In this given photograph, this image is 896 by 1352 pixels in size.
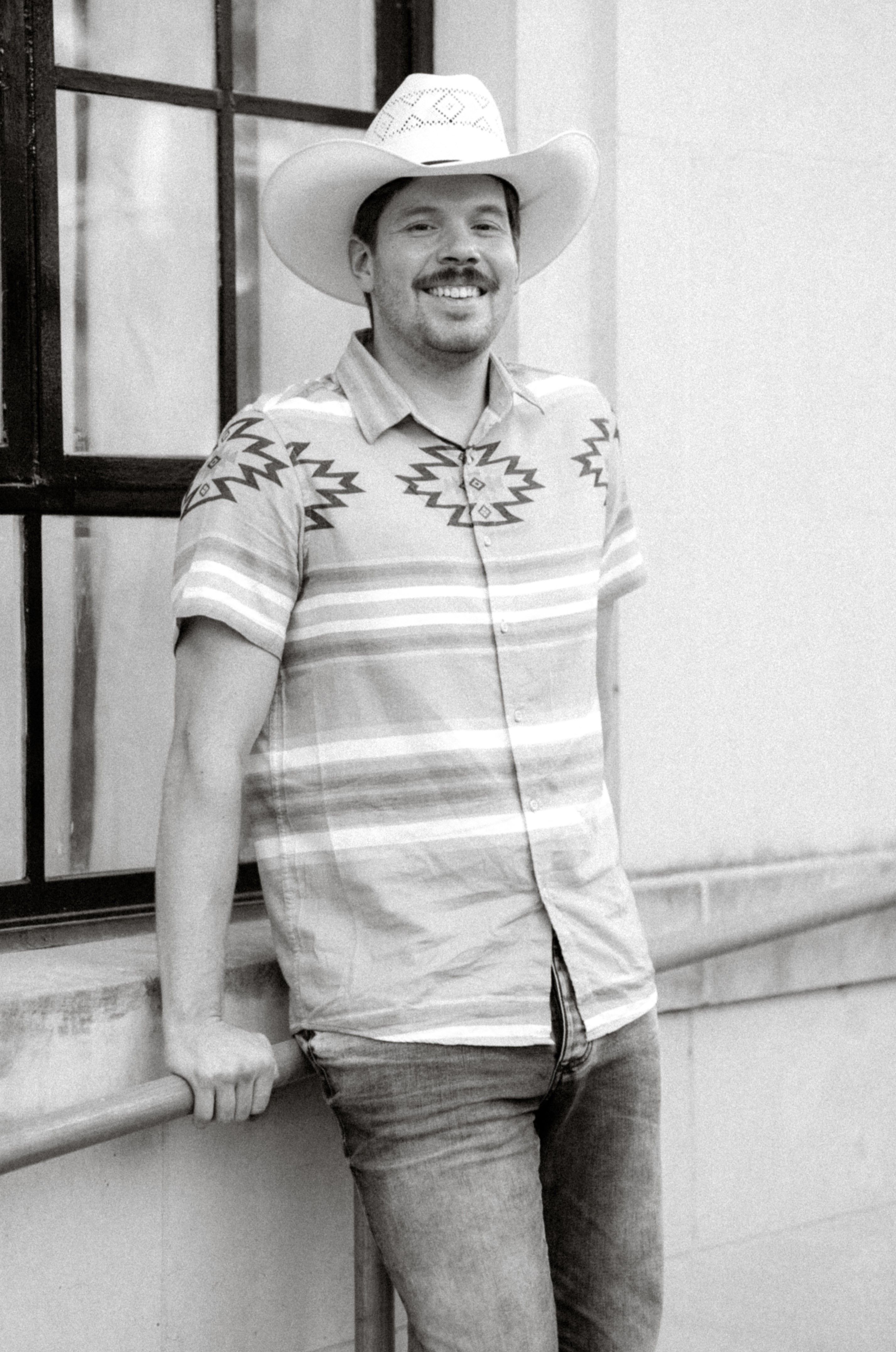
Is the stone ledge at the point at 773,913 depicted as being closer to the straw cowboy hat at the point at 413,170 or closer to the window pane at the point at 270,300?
the window pane at the point at 270,300

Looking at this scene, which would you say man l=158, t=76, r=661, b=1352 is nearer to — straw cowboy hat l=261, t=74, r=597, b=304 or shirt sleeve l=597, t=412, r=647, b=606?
straw cowboy hat l=261, t=74, r=597, b=304

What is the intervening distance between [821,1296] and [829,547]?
4.72 feet

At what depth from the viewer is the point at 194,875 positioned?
2.35 meters

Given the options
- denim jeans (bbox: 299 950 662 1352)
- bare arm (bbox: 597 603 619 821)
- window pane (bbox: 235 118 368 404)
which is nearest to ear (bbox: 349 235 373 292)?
window pane (bbox: 235 118 368 404)

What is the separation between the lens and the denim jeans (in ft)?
7.72

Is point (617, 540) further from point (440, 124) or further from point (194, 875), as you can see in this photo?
point (194, 875)

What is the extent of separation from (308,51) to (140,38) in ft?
1.05

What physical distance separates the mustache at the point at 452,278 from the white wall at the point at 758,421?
0.84 metres

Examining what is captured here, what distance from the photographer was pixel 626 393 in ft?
10.9

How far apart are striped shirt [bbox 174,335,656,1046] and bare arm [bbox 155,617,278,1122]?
2.7 inches

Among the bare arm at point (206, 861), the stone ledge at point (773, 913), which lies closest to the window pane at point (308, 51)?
the bare arm at point (206, 861)

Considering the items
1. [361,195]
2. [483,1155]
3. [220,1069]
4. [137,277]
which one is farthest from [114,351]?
[483,1155]

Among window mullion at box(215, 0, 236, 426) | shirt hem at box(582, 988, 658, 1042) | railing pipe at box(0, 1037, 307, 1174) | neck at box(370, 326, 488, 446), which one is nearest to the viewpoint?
railing pipe at box(0, 1037, 307, 1174)

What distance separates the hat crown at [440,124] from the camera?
2529mm
